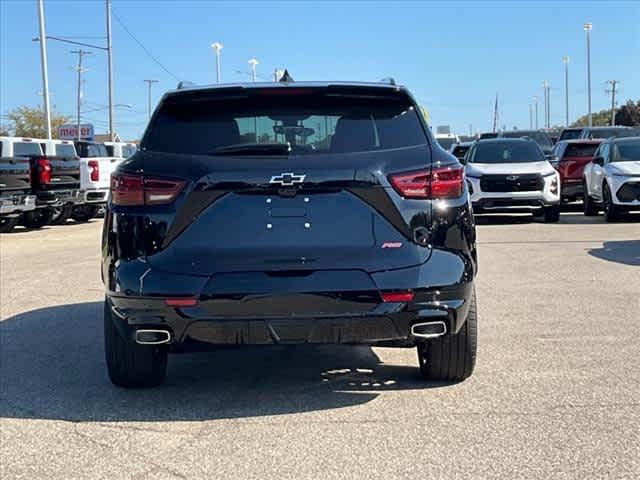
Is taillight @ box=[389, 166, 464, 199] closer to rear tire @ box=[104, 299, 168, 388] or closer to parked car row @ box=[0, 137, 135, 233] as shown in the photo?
rear tire @ box=[104, 299, 168, 388]

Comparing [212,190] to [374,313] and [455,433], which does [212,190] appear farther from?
[455,433]

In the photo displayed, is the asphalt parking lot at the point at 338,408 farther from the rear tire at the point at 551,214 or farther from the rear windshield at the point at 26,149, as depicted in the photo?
the rear windshield at the point at 26,149

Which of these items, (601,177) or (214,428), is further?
(601,177)

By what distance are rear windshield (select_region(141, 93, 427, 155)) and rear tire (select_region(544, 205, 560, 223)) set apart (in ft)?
44.1

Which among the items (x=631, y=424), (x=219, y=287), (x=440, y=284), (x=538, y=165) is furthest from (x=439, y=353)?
(x=538, y=165)

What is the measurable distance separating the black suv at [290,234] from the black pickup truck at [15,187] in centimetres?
1375

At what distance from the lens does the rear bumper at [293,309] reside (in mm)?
4441

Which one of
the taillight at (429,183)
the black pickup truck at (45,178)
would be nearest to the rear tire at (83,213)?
the black pickup truck at (45,178)

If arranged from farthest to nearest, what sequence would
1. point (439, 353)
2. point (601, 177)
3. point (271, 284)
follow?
point (601, 177) → point (439, 353) → point (271, 284)

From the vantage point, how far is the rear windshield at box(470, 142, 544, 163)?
18.4 m

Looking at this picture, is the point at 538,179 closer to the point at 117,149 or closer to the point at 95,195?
the point at 95,195

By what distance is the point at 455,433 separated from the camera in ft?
14.6

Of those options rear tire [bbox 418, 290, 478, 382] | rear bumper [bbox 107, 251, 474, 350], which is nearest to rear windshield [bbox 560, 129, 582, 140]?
rear tire [bbox 418, 290, 478, 382]

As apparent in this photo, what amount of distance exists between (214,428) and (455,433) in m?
1.29
